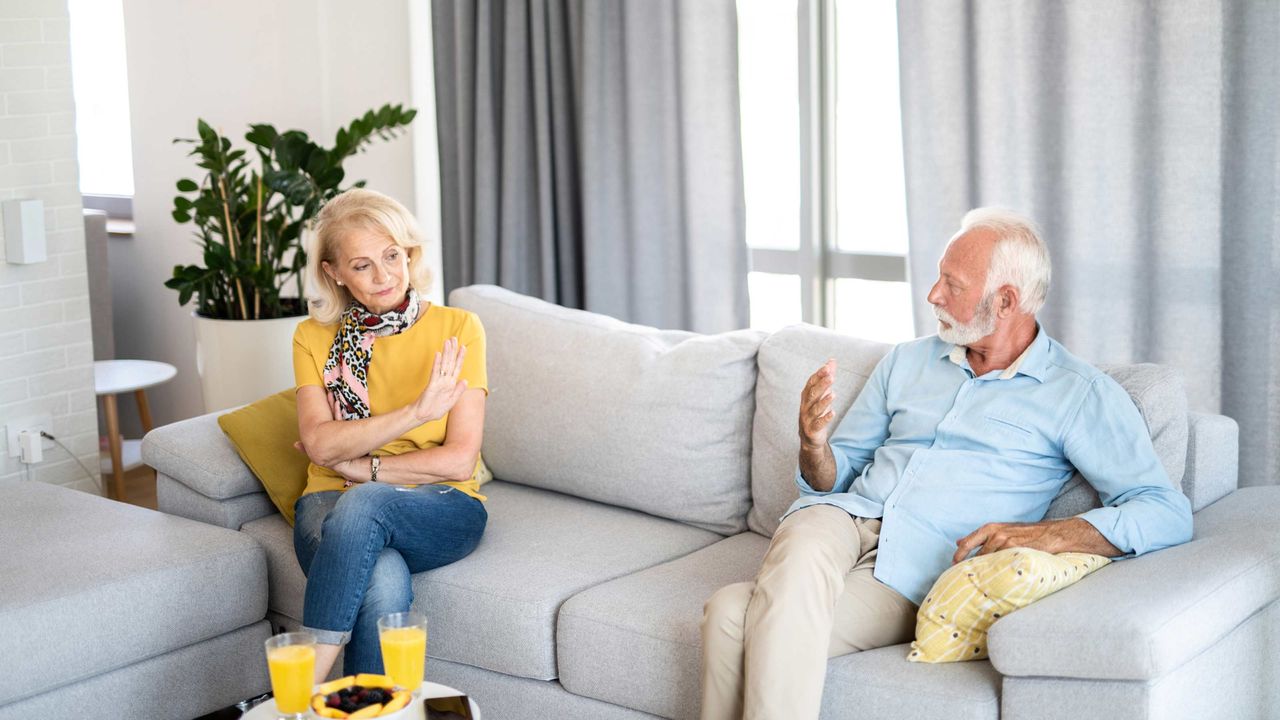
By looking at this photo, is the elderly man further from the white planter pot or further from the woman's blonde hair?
the white planter pot

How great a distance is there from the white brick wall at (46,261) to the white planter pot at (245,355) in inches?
13.9

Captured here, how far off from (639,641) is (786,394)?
68 cm

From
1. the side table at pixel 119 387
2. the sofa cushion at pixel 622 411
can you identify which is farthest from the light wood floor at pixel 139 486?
the sofa cushion at pixel 622 411

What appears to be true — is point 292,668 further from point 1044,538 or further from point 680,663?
point 1044,538

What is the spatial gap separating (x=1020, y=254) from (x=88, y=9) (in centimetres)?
448

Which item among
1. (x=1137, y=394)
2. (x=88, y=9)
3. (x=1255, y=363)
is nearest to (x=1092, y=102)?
(x=1255, y=363)

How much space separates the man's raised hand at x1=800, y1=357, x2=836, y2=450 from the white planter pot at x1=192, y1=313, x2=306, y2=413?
2163 millimetres

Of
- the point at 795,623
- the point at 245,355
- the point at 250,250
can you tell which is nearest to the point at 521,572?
the point at 795,623

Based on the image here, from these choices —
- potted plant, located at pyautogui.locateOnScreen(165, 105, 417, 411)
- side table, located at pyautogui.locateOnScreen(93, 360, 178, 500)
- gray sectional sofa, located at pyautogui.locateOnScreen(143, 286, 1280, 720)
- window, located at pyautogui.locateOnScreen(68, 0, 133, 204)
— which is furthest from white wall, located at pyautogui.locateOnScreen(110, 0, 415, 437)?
gray sectional sofa, located at pyautogui.locateOnScreen(143, 286, 1280, 720)

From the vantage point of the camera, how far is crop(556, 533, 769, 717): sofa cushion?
2.35 m

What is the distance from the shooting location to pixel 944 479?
243 centimetres

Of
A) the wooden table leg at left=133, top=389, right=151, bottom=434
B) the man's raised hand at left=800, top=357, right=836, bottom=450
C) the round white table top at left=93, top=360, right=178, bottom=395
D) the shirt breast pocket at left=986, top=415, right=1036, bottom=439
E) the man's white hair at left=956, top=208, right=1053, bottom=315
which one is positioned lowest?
the wooden table leg at left=133, top=389, right=151, bottom=434

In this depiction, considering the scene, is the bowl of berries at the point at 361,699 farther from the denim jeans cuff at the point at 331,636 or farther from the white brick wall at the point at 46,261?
the white brick wall at the point at 46,261

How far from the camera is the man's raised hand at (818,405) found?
2.33 metres
